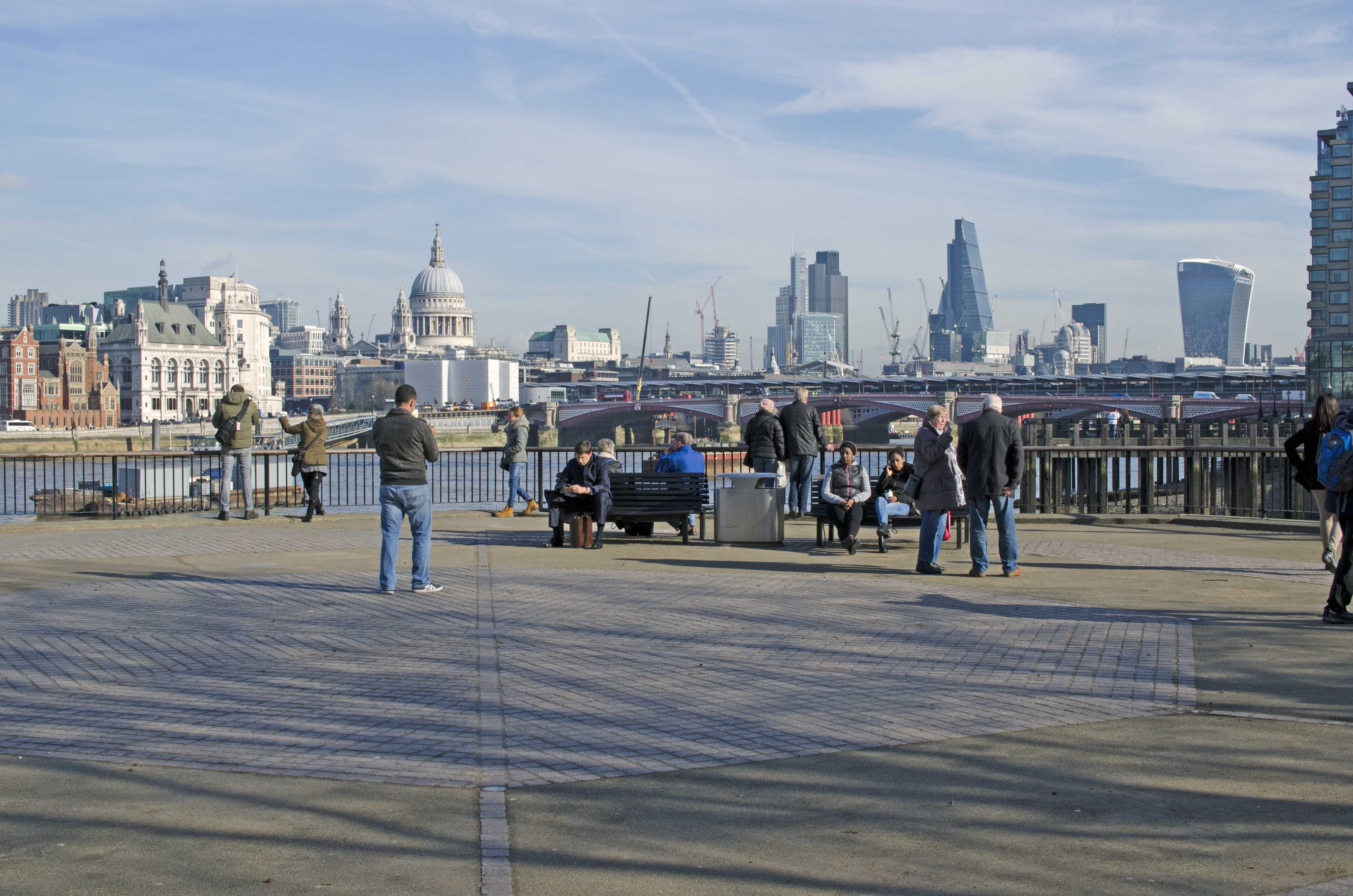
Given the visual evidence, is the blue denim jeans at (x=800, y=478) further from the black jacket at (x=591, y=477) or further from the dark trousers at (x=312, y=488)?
the dark trousers at (x=312, y=488)

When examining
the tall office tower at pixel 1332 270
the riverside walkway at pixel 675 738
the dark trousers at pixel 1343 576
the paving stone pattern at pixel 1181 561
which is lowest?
the riverside walkway at pixel 675 738

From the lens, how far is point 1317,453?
10.7 meters

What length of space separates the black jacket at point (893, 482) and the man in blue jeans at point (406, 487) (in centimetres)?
495

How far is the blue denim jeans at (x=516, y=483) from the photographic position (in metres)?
18.3

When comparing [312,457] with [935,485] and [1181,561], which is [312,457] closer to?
[935,485]

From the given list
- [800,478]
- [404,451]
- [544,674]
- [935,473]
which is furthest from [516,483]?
[544,674]

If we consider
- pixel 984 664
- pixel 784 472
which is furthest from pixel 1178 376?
pixel 984 664

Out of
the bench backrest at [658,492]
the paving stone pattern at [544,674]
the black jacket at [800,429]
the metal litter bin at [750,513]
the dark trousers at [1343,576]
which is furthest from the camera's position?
the black jacket at [800,429]

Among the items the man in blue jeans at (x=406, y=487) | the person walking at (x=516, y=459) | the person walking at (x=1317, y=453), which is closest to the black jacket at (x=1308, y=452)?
the person walking at (x=1317, y=453)

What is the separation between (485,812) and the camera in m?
4.81

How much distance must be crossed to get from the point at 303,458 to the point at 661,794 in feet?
43.0

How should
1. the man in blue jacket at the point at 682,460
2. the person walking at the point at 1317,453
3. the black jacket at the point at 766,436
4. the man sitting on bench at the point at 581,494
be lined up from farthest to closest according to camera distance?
the black jacket at the point at 766,436, the man in blue jacket at the point at 682,460, the man sitting on bench at the point at 581,494, the person walking at the point at 1317,453

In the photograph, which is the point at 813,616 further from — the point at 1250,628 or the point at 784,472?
the point at 784,472

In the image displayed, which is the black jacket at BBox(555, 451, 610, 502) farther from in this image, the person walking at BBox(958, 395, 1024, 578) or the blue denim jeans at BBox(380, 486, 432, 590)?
the person walking at BBox(958, 395, 1024, 578)
